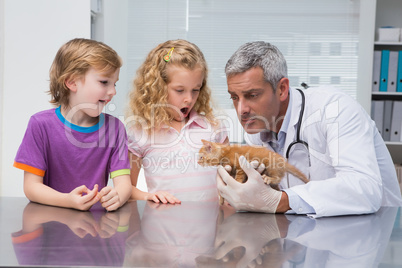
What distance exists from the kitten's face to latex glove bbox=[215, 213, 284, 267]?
23 cm

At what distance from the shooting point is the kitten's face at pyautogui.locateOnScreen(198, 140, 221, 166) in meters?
1.33

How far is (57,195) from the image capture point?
1221 mm

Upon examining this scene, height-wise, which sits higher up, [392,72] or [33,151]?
[392,72]

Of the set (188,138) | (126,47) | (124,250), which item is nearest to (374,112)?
(126,47)

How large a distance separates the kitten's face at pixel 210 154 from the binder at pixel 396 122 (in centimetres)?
284

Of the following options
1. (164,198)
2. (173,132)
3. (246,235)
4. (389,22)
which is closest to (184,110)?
(173,132)

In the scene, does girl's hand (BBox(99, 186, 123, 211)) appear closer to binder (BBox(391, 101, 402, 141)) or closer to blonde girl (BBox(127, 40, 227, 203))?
blonde girl (BBox(127, 40, 227, 203))

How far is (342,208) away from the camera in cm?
118

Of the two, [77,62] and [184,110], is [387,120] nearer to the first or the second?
[184,110]

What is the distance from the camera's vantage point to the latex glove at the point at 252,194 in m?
1.20

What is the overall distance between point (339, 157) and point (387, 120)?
2642mm

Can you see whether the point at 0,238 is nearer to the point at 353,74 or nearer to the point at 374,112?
the point at 374,112

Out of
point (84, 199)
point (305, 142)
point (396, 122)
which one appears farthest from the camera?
point (396, 122)

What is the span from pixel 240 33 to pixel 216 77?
1.56 ft
